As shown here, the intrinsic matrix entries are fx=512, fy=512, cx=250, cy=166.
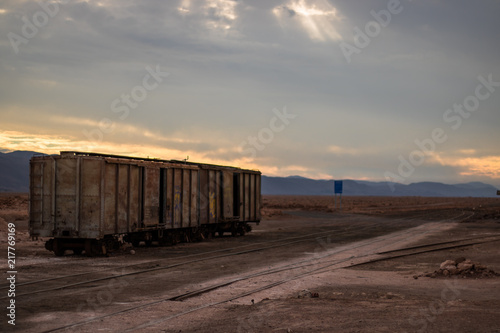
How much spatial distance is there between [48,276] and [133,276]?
2358 mm

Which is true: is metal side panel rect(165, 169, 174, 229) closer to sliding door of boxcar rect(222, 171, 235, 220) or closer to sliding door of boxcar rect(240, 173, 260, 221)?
sliding door of boxcar rect(222, 171, 235, 220)

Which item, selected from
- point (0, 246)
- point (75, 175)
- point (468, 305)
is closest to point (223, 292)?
point (468, 305)

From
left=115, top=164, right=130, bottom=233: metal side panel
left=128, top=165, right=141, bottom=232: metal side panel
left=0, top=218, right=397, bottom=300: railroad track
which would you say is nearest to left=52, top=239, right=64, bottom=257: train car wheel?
left=115, top=164, right=130, bottom=233: metal side panel

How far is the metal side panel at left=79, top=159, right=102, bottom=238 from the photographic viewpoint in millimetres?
19078

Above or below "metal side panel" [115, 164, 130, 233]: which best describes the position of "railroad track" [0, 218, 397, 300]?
below

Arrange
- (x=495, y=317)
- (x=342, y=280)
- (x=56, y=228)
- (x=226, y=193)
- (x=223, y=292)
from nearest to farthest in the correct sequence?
(x=495, y=317)
(x=223, y=292)
(x=342, y=280)
(x=56, y=228)
(x=226, y=193)

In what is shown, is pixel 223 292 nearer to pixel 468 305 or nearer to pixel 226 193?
pixel 468 305

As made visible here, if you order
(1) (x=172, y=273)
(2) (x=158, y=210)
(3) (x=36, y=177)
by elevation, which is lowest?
(1) (x=172, y=273)

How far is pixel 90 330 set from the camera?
8359 mm

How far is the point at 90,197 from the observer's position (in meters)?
19.3

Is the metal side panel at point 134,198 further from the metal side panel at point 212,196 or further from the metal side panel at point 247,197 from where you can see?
the metal side panel at point 247,197

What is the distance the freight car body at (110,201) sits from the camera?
1920 cm

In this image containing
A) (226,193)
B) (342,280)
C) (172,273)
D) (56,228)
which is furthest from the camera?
(226,193)

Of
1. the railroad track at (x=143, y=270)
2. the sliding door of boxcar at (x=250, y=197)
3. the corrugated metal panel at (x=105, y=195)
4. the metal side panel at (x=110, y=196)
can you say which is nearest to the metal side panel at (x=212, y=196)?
the corrugated metal panel at (x=105, y=195)
